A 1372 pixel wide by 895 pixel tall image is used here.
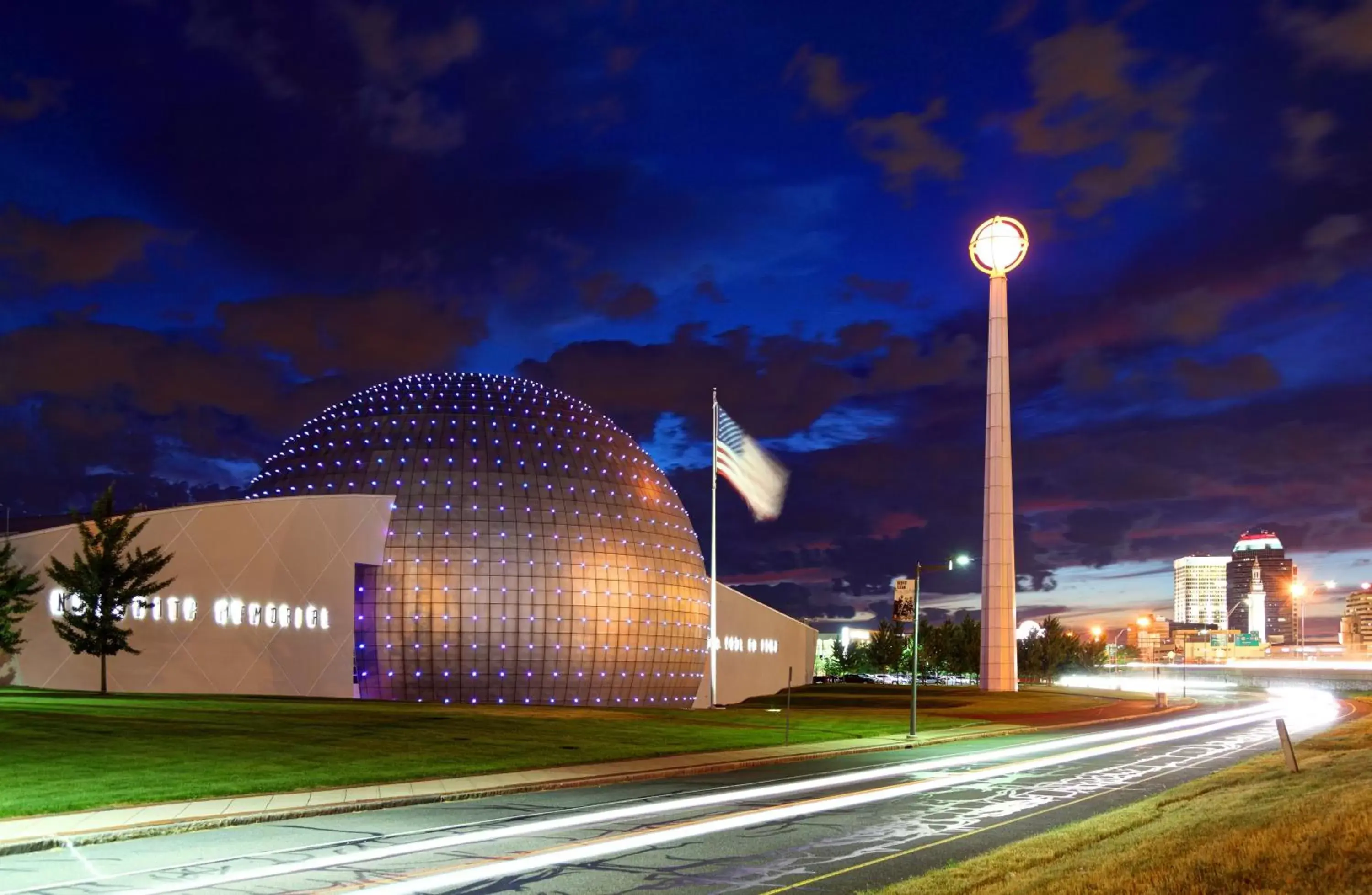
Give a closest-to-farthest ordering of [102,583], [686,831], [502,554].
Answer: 1. [686,831]
2. [102,583]
3. [502,554]

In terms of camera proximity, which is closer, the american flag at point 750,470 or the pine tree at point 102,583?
the pine tree at point 102,583

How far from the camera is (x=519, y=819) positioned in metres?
19.9

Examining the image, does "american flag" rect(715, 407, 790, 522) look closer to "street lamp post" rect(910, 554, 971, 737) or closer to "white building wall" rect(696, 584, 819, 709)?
"street lamp post" rect(910, 554, 971, 737)

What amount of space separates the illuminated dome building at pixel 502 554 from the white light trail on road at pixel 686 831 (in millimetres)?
29845

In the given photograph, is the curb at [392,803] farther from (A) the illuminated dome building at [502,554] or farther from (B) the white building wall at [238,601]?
(A) the illuminated dome building at [502,554]

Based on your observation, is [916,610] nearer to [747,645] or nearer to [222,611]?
[222,611]

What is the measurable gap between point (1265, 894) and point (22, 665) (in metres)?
39.0

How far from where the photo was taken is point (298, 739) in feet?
99.1

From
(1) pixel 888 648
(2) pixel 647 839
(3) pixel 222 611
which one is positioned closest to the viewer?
(2) pixel 647 839

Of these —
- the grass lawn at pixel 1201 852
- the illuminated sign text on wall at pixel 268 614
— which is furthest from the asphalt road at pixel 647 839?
the illuminated sign text on wall at pixel 268 614

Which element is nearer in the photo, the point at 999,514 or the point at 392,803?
the point at 392,803

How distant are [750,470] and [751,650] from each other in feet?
112

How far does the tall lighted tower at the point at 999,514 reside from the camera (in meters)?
77.7

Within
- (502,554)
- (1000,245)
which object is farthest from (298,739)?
(1000,245)
